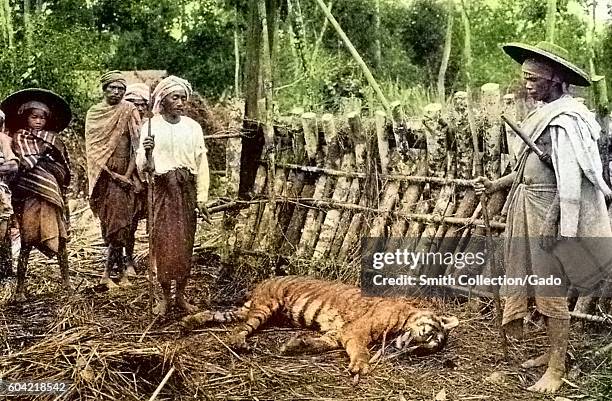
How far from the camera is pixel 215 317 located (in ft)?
13.0

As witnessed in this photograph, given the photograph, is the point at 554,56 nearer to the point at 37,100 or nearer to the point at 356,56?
the point at 356,56

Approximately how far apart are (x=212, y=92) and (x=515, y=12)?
1.52 meters

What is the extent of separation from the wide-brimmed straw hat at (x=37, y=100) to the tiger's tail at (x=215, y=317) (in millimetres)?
1139

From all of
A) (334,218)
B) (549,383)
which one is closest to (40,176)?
(334,218)

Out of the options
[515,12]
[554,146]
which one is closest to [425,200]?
[554,146]

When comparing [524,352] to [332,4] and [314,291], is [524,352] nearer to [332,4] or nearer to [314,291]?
[314,291]

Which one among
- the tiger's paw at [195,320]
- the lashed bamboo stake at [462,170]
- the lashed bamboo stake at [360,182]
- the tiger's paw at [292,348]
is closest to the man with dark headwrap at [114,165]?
the tiger's paw at [195,320]

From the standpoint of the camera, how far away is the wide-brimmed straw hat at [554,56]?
12.4 feet

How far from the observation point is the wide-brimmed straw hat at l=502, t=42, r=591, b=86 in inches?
148

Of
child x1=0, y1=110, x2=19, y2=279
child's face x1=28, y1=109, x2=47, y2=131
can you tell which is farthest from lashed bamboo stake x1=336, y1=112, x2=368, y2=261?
child x1=0, y1=110, x2=19, y2=279

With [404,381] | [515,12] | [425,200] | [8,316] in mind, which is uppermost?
[515,12]

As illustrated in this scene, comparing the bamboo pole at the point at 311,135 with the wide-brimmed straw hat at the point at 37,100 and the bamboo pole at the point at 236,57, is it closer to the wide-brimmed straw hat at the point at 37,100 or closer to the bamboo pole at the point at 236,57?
the bamboo pole at the point at 236,57

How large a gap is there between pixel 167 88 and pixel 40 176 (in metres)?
0.78

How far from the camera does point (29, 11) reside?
4.05 meters
